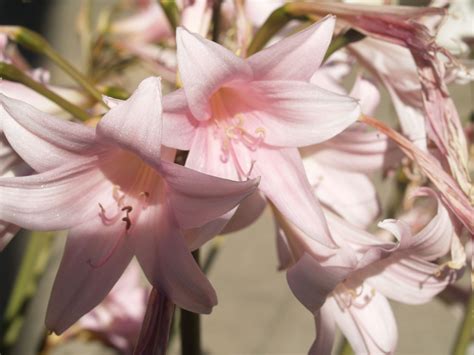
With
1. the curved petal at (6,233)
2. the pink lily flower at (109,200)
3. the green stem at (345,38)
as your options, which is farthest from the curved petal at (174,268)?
the green stem at (345,38)

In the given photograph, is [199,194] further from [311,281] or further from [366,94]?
[366,94]

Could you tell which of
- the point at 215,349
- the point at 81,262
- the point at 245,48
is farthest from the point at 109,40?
the point at 215,349

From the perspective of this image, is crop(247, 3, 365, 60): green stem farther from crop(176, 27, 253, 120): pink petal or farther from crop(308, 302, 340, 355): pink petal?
crop(308, 302, 340, 355): pink petal

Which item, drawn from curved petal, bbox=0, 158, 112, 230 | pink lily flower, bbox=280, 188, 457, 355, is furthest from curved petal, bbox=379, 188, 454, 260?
curved petal, bbox=0, 158, 112, 230

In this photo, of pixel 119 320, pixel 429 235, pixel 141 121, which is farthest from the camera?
pixel 119 320

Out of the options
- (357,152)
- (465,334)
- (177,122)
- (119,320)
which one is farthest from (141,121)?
(119,320)

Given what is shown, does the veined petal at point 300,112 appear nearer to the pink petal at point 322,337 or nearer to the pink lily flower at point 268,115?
the pink lily flower at point 268,115
